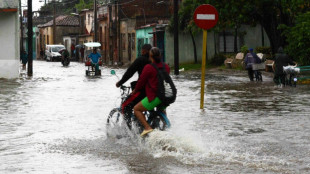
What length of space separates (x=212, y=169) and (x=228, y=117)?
609cm

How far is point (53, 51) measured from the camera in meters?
77.2

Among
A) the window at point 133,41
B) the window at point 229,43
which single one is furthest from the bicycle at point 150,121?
the window at point 133,41

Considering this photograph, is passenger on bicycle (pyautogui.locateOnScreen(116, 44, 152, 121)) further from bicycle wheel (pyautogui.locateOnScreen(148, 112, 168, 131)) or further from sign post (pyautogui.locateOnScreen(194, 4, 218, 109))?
sign post (pyautogui.locateOnScreen(194, 4, 218, 109))

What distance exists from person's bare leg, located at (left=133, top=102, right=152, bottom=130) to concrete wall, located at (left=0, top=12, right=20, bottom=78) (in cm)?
2313

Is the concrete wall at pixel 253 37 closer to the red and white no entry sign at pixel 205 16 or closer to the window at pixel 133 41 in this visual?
the window at pixel 133 41

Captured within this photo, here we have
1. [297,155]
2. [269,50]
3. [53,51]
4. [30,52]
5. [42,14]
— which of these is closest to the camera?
[297,155]

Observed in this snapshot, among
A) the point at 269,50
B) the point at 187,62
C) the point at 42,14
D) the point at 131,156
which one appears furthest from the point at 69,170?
the point at 42,14

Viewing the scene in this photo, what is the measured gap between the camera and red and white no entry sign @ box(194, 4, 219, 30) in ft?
51.6

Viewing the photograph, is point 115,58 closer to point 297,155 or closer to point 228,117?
point 228,117

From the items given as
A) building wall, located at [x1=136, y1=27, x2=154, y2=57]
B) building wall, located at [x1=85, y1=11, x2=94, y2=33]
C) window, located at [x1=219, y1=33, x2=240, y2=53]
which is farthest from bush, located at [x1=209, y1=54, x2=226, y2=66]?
building wall, located at [x1=85, y1=11, x2=94, y2=33]

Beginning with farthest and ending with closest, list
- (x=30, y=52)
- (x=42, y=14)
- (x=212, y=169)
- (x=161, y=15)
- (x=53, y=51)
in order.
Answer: (x=42, y=14) → (x=53, y=51) → (x=161, y=15) → (x=30, y=52) → (x=212, y=169)

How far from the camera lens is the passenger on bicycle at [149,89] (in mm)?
9906

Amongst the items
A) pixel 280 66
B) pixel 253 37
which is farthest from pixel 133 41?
pixel 280 66

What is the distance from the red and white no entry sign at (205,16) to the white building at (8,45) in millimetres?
17958
